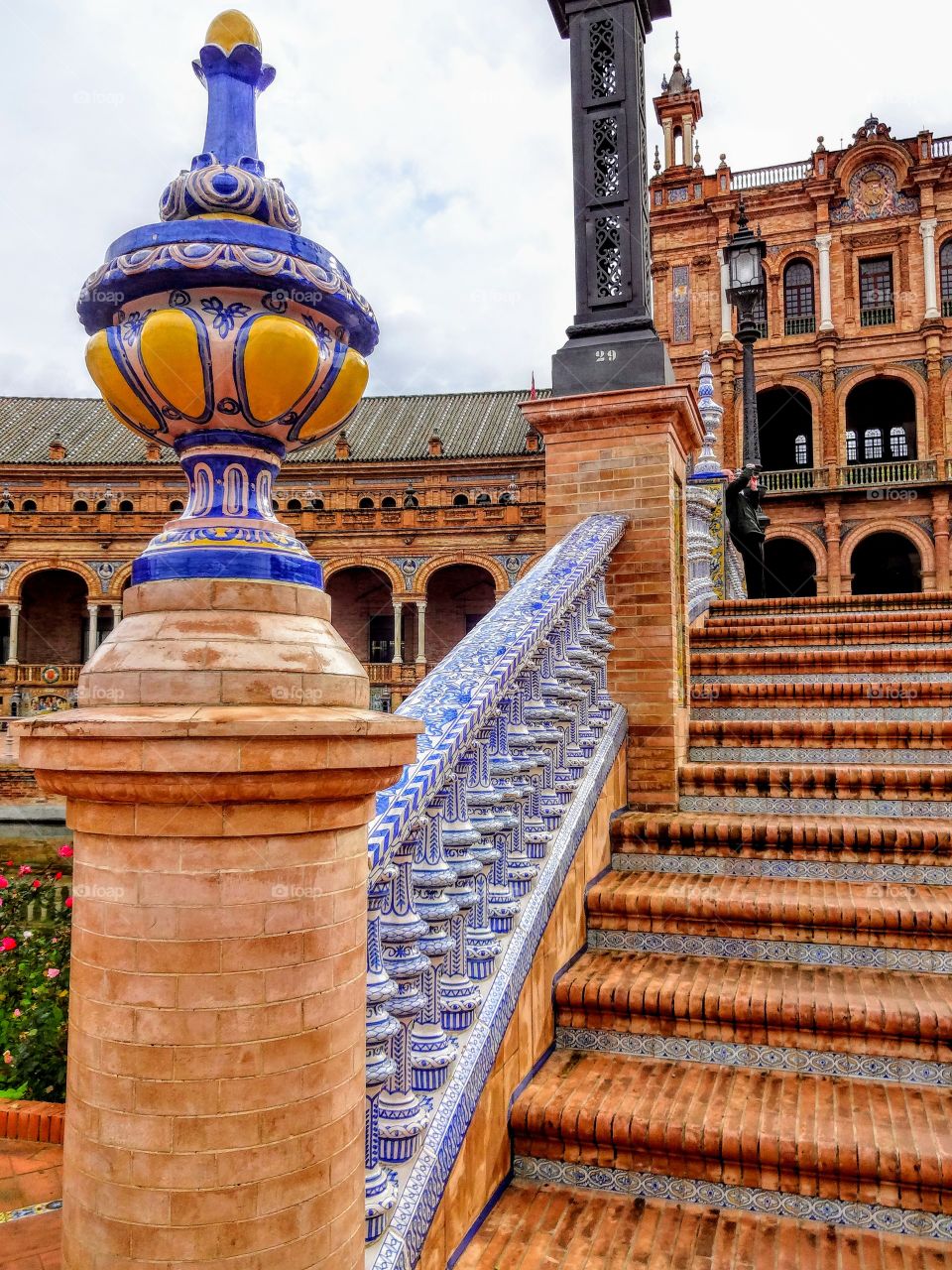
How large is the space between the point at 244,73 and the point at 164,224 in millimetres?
377

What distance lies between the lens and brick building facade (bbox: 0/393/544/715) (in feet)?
101

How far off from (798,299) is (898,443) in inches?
240

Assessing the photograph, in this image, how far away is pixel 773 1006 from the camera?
285 cm

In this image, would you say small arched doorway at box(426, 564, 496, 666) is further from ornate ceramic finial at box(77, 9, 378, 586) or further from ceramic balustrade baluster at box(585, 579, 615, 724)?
ornate ceramic finial at box(77, 9, 378, 586)

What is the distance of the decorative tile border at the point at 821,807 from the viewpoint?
3949mm

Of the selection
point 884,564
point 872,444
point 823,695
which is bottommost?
point 823,695

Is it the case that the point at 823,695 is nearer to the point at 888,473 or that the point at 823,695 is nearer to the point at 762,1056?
the point at 762,1056

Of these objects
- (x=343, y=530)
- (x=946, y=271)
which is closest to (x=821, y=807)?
(x=343, y=530)

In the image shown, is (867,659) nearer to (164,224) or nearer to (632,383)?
(632,383)

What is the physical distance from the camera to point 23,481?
33.8m

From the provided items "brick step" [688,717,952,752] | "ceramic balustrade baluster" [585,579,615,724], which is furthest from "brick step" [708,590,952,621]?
"ceramic balustrade baluster" [585,579,615,724]

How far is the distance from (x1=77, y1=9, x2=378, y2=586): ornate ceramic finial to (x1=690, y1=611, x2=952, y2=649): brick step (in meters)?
4.62

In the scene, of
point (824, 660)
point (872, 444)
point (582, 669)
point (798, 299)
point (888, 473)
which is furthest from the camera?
point (872, 444)

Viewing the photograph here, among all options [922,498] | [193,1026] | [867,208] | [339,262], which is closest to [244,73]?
[339,262]
